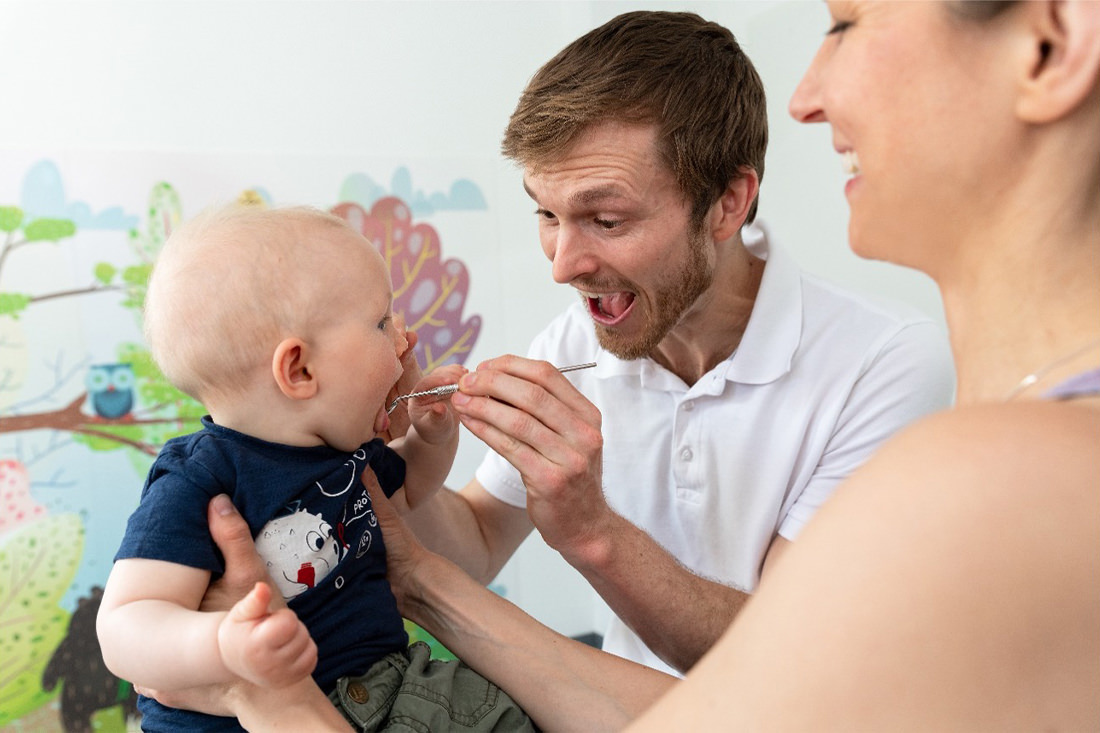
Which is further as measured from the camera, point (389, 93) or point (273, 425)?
point (389, 93)

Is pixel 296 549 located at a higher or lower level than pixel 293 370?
lower

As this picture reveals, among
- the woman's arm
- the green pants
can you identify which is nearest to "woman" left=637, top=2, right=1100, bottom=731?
the woman's arm

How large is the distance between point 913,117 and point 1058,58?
0.11 m

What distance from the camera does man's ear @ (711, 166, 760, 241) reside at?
180 centimetres

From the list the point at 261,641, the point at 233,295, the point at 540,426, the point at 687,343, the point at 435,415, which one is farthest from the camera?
the point at 687,343

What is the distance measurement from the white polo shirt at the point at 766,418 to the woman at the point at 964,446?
71 cm

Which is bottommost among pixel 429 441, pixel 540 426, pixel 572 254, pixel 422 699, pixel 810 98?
pixel 422 699

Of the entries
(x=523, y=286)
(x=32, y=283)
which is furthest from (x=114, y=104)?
(x=523, y=286)

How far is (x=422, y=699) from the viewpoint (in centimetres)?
119

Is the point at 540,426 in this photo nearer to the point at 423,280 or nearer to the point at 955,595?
the point at 955,595

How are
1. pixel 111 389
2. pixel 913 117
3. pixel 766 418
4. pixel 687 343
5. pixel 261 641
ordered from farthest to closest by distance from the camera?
pixel 111 389 < pixel 687 343 < pixel 766 418 < pixel 261 641 < pixel 913 117

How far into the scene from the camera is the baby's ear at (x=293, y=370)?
117cm

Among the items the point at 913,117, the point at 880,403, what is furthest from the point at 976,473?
the point at 880,403

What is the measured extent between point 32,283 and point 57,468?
0.52 meters
